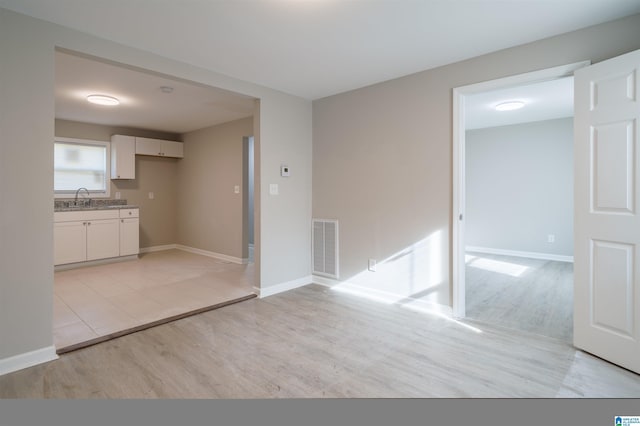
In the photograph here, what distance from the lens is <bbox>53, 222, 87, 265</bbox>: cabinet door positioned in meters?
5.04

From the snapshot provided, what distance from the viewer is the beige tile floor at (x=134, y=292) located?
3002mm

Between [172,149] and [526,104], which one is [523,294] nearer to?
[526,104]

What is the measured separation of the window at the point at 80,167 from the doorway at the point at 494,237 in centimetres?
614

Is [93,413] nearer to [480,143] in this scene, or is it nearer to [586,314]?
[586,314]

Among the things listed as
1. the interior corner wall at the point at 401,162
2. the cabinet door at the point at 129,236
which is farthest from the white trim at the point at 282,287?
the cabinet door at the point at 129,236

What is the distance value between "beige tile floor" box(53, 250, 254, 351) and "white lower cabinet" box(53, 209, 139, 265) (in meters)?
0.24

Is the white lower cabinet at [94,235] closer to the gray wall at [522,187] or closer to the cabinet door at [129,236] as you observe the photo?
the cabinet door at [129,236]

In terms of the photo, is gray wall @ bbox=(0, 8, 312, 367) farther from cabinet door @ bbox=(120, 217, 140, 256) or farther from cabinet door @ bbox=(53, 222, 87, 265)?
cabinet door @ bbox=(120, 217, 140, 256)

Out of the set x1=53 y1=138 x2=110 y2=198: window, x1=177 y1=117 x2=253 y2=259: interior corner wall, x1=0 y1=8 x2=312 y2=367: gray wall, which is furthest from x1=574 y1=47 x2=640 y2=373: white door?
x1=53 y1=138 x2=110 y2=198: window

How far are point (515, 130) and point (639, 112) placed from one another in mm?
4584

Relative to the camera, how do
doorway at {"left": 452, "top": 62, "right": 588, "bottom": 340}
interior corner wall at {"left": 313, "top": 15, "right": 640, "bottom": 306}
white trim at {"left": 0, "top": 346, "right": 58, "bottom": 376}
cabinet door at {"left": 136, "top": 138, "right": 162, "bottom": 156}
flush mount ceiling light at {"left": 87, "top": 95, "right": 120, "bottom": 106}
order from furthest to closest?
cabinet door at {"left": 136, "top": 138, "right": 162, "bottom": 156} → flush mount ceiling light at {"left": 87, "top": 95, "right": 120, "bottom": 106} → doorway at {"left": 452, "top": 62, "right": 588, "bottom": 340} → interior corner wall at {"left": 313, "top": 15, "right": 640, "bottom": 306} → white trim at {"left": 0, "top": 346, "right": 58, "bottom": 376}

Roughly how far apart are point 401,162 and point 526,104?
281 centimetres

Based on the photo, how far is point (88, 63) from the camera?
3225mm

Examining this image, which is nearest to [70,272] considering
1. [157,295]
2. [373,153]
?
[157,295]
